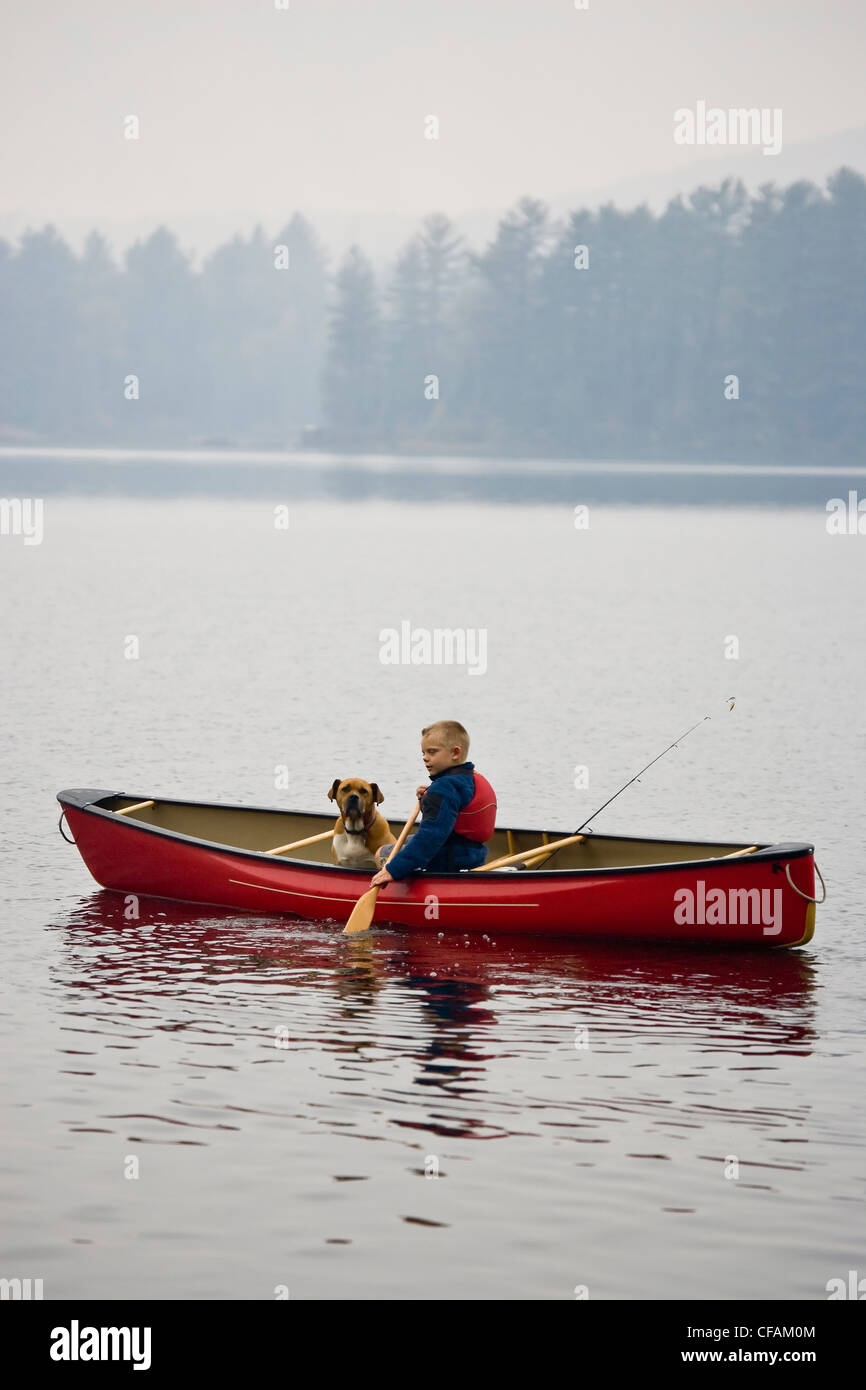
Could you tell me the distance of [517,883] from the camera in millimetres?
11625

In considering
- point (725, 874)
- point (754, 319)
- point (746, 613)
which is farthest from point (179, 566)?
point (754, 319)

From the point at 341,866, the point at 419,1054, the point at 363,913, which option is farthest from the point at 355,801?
the point at 419,1054

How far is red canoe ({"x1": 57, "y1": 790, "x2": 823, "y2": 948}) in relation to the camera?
443 inches

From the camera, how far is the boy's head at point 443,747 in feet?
38.4

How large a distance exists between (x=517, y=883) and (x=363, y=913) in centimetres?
98

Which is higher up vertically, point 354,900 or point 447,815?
point 447,815

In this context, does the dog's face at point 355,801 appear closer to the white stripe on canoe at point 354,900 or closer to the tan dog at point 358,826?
the tan dog at point 358,826

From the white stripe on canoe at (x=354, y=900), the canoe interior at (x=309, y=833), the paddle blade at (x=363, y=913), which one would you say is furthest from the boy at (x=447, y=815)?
the canoe interior at (x=309, y=833)

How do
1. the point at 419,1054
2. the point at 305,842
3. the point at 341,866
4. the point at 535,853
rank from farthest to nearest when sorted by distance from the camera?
the point at 305,842 → the point at 535,853 → the point at 341,866 → the point at 419,1054

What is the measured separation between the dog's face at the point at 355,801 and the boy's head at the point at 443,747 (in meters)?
0.50

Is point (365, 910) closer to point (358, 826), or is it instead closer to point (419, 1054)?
point (358, 826)

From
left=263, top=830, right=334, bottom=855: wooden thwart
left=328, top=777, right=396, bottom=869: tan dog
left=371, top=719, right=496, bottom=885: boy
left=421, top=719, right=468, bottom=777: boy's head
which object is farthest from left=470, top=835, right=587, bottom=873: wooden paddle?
left=263, top=830, right=334, bottom=855: wooden thwart
